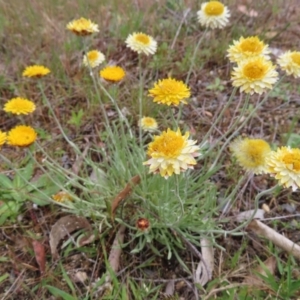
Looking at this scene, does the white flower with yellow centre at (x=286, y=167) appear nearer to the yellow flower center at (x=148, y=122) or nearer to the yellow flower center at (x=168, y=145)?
the yellow flower center at (x=168, y=145)

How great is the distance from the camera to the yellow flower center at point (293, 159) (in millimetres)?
1213

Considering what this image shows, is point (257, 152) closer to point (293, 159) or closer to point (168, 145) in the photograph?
point (293, 159)

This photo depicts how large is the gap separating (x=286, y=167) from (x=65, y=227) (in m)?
0.94

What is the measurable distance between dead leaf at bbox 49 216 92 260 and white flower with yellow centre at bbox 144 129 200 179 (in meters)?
0.60

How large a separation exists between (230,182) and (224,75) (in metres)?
0.90

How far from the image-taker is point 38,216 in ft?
5.90

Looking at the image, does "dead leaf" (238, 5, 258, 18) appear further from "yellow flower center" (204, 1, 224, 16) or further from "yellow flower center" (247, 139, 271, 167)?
"yellow flower center" (247, 139, 271, 167)

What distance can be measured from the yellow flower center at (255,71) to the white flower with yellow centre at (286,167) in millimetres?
287

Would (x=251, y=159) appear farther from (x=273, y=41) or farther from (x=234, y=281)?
(x=273, y=41)

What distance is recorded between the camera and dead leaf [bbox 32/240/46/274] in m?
1.58

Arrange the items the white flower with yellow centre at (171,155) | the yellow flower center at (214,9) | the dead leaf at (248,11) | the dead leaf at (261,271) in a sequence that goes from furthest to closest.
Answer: the dead leaf at (248,11) < the yellow flower center at (214,9) < the dead leaf at (261,271) < the white flower with yellow centre at (171,155)

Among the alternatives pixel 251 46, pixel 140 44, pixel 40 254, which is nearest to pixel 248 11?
pixel 140 44

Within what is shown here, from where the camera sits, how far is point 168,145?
1.20 m

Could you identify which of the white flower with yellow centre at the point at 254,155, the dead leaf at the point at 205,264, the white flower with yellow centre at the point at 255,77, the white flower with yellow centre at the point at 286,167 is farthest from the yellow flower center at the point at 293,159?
the dead leaf at the point at 205,264
